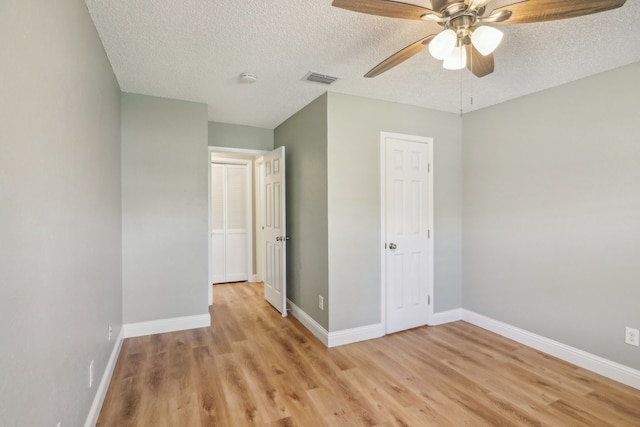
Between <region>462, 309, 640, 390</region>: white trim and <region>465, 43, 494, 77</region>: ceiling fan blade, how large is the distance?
97.6 inches

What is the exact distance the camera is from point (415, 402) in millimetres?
2166

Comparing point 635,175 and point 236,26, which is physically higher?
point 236,26

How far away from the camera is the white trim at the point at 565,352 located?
7.87ft

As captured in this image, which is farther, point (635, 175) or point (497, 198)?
point (497, 198)

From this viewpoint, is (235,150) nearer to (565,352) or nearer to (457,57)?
(457,57)

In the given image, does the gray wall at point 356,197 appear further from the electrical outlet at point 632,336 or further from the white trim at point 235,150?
the electrical outlet at point 632,336

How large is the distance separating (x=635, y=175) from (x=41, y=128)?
3.67 metres

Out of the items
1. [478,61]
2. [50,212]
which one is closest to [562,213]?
[478,61]

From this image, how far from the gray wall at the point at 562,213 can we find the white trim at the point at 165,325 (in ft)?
10.1

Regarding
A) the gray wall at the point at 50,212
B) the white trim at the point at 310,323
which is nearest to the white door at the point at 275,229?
the white trim at the point at 310,323

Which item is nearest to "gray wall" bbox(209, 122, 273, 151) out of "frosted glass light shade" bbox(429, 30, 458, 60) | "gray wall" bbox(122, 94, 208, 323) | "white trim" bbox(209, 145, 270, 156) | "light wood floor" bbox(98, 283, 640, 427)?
"white trim" bbox(209, 145, 270, 156)

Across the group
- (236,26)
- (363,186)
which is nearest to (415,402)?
(363,186)

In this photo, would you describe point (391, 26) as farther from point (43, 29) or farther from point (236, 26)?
point (43, 29)

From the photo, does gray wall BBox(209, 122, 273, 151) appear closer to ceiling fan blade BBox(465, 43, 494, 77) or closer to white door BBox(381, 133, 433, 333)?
white door BBox(381, 133, 433, 333)
